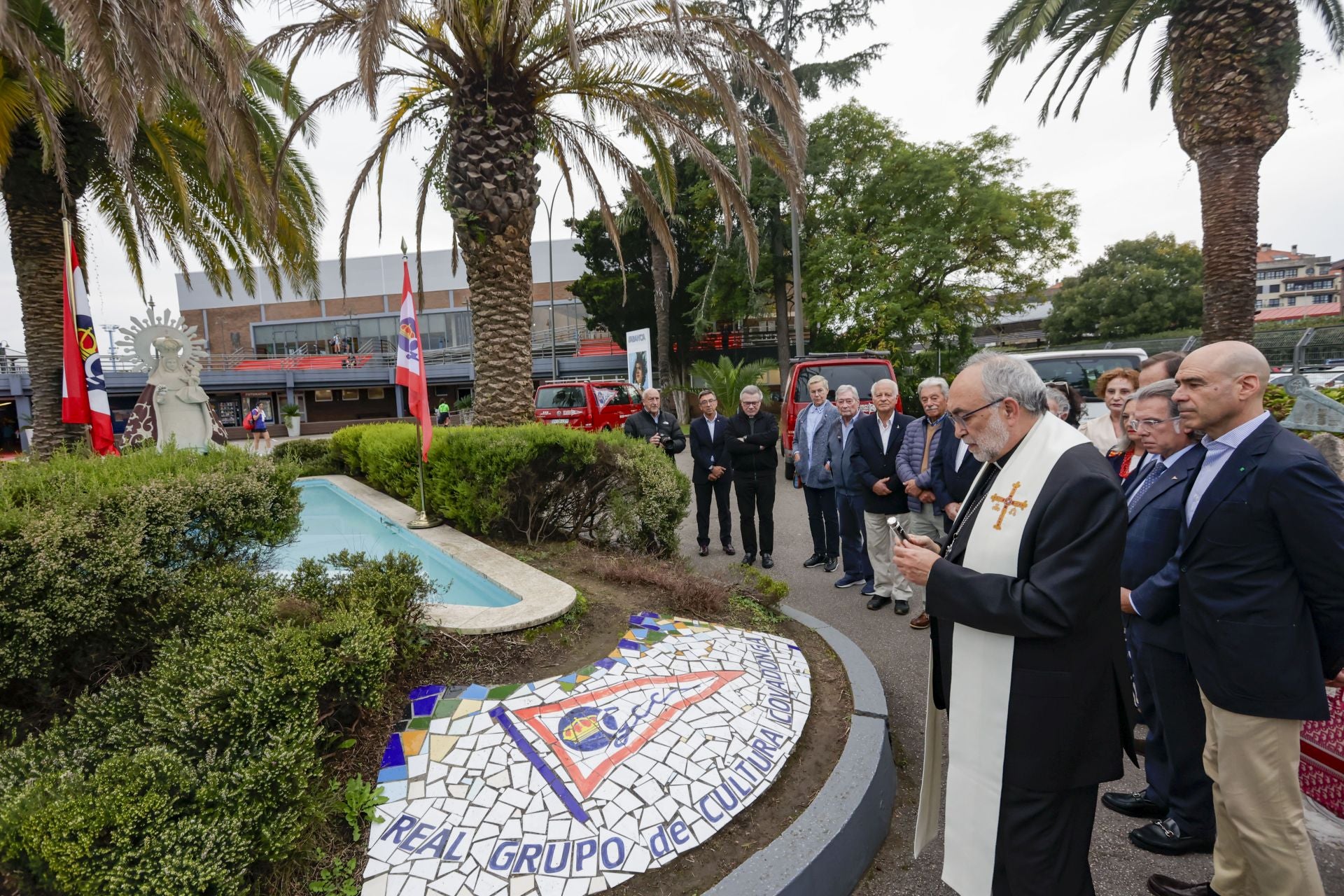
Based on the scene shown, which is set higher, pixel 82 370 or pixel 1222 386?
pixel 82 370

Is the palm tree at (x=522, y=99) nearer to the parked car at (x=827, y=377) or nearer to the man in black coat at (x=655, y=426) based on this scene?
the man in black coat at (x=655, y=426)

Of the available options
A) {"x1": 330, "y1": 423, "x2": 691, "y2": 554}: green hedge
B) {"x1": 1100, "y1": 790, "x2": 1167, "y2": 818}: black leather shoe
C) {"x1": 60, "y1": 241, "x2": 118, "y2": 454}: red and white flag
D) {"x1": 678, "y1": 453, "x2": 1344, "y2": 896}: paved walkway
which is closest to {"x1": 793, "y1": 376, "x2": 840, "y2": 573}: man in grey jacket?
{"x1": 678, "y1": 453, "x2": 1344, "y2": 896}: paved walkway

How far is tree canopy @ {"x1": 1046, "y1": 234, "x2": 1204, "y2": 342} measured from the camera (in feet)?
119

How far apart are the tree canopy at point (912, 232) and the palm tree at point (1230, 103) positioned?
11041 mm

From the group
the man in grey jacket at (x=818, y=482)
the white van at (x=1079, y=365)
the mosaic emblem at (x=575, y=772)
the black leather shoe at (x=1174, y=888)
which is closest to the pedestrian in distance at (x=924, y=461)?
the man in grey jacket at (x=818, y=482)

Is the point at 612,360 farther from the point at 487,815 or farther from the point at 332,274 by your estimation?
the point at 487,815

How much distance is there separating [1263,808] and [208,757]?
12.3ft

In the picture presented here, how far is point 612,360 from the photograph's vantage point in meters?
37.2

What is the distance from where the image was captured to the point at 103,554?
122 inches

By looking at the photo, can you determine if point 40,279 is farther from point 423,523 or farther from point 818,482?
point 818,482

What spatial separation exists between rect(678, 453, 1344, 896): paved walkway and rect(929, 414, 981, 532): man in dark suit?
1.05m

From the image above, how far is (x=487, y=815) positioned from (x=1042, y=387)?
8.44ft

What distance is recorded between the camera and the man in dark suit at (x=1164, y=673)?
276cm

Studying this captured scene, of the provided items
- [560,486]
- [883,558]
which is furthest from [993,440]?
[560,486]
